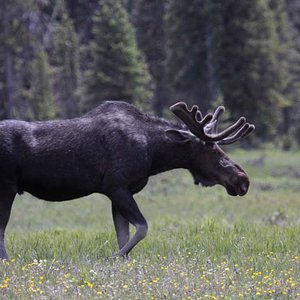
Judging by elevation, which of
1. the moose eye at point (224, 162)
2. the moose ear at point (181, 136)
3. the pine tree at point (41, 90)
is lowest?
the pine tree at point (41, 90)

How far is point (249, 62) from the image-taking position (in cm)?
5100

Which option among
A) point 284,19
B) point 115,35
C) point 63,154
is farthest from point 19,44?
point 63,154

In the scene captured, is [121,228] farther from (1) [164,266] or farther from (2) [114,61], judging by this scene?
(2) [114,61]

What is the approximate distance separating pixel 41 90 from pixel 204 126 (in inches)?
1759

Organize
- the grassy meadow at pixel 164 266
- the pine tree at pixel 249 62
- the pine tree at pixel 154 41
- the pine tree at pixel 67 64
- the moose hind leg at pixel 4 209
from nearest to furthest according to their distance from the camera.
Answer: the grassy meadow at pixel 164 266 → the moose hind leg at pixel 4 209 → the pine tree at pixel 249 62 → the pine tree at pixel 154 41 → the pine tree at pixel 67 64

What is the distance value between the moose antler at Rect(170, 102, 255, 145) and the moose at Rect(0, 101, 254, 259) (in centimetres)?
1

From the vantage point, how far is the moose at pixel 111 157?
31.2ft

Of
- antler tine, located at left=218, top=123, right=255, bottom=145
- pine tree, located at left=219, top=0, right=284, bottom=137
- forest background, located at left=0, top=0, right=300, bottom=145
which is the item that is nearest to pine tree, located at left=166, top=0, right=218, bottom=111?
forest background, located at left=0, top=0, right=300, bottom=145

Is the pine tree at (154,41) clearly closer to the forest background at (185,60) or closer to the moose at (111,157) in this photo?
the forest background at (185,60)

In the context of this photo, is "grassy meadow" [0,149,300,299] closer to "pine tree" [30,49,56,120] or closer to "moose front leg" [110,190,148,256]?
"moose front leg" [110,190,148,256]

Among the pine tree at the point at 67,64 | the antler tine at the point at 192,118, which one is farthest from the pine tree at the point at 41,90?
the antler tine at the point at 192,118

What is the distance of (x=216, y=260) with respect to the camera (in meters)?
9.30

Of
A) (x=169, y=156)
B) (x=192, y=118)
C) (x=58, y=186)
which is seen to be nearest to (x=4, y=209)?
(x=58, y=186)

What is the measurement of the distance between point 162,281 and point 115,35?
134 feet
